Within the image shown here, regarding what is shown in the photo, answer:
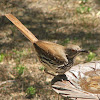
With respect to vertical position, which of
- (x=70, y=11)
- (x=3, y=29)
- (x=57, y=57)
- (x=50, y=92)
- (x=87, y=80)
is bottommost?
(x=50, y=92)

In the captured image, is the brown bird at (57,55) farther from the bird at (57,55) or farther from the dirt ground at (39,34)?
the dirt ground at (39,34)

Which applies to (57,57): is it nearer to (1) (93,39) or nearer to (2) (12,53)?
(2) (12,53)

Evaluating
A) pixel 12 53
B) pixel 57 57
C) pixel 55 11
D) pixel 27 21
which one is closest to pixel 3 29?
pixel 27 21

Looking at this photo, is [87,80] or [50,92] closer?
[87,80]

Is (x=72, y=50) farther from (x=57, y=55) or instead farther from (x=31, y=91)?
(x=31, y=91)

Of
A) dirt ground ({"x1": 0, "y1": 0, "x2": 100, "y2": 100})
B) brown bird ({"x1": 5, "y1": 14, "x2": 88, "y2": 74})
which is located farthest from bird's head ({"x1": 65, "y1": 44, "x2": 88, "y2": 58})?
dirt ground ({"x1": 0, "y1": 0, "x2": 100, "y2": 100})

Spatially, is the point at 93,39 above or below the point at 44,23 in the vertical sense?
below

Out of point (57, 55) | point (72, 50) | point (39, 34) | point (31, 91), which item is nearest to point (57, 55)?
point (57, 55)

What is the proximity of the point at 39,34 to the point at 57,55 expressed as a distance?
3738 mm

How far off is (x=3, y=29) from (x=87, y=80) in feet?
15.1

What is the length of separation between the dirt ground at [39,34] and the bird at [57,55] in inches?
63.1

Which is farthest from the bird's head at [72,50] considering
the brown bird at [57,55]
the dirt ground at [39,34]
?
the dirt ground at [39,34]

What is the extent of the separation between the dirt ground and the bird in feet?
5.26

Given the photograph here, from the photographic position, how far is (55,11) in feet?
27.8
